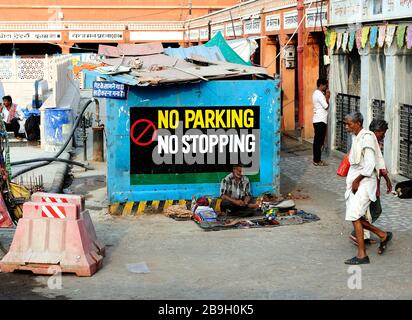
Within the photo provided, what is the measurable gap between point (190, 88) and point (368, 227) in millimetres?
4078

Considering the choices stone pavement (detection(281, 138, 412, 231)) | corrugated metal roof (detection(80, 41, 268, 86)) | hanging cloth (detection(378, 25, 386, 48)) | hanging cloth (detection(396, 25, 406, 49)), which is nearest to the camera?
stone pavement (detection(281, 138, 412, 231))

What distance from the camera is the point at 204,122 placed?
12508 mm

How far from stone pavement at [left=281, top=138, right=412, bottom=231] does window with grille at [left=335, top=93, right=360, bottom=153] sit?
0.38 metres

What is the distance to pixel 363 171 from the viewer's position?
915 centimetres

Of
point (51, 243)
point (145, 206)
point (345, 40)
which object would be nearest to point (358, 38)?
point (345, 40)

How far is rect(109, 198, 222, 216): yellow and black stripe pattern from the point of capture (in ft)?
40.1

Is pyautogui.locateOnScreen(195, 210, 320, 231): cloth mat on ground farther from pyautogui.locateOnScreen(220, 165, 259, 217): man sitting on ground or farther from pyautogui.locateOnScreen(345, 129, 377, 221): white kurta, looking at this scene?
pyautogui.locateOnScreen(345, 129, 377, 221): white kurta

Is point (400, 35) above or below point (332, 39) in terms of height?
below

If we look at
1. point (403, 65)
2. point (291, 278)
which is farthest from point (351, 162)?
point (403, 65)

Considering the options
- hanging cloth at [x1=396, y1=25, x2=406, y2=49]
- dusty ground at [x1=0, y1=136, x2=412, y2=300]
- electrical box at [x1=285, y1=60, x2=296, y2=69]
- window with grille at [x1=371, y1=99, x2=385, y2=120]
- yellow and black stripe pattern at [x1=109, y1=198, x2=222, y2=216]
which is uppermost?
hanging cloth at [x1=396, y1=25, x2=406, y2=49]

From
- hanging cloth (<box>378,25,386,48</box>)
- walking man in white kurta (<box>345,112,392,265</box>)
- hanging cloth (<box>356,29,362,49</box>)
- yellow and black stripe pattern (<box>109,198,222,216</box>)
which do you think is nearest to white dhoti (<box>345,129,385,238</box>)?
walking man in white kurta (<box>345,112,392,265</box>)

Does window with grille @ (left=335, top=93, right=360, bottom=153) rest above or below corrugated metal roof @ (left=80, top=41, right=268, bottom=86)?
below

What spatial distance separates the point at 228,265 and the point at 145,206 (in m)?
3.41

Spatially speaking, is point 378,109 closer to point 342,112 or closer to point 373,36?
point 373,36
